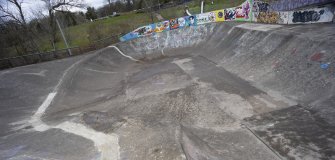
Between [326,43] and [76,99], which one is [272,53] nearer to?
[326,43]

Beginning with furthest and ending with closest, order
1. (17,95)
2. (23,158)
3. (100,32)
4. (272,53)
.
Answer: (100,32)
(17,95)
(272,53)
(23,158)

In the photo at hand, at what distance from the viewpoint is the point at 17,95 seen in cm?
1783

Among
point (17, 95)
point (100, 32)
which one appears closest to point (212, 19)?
point (100, 32)

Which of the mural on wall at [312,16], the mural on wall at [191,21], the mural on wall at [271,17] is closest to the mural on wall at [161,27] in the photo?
the mural on wall at [191,21]

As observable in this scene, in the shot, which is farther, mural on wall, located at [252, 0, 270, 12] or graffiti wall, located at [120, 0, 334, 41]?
mural on wall, located at [252, 0, 270, 12]

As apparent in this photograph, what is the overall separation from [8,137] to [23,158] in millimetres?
3976

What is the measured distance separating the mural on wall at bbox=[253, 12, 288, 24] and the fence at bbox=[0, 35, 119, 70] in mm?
21913

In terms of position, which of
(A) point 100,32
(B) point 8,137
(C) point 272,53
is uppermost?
(A) point 100,32

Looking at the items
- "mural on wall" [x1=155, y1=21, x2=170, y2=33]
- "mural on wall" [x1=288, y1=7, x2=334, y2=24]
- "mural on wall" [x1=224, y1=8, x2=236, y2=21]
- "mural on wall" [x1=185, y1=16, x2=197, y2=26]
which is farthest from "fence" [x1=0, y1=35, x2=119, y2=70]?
"mural on wall" [x1=288, y1=7, x2=334, y2=24]

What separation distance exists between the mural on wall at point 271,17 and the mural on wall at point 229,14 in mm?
4026

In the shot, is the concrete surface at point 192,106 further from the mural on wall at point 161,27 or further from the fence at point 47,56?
the mural on wall at point 161,27

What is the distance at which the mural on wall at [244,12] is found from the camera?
2681 cm

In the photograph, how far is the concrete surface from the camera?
888 centimetres

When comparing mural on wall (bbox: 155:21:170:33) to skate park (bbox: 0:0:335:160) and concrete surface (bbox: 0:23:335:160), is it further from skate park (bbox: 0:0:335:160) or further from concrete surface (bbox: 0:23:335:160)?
concrete surface (bbox: 0:23:335:160)
